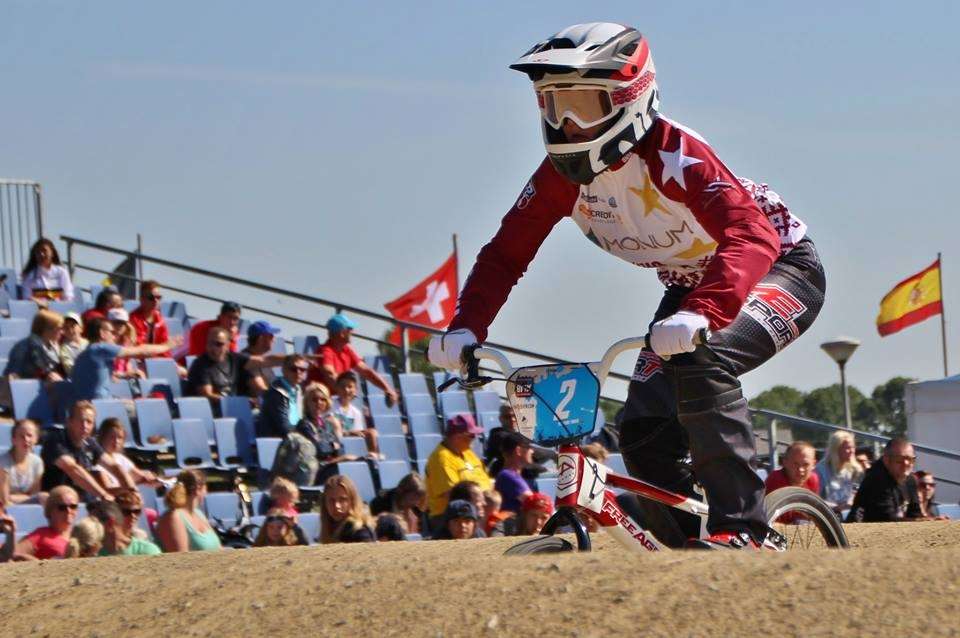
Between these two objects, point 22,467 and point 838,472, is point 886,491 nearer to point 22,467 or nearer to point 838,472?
point 838,472

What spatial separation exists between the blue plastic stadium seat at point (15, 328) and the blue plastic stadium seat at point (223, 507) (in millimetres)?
3439

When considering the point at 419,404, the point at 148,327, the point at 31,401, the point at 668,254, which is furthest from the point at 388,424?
the point at 668,254

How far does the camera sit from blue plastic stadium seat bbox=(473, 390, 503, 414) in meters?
14.9

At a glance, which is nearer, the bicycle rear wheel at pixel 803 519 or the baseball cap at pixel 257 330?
the bicycle rear wheel at pixel 803 519

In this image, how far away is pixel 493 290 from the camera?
249 inches

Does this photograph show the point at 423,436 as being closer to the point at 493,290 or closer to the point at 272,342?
the point at 272,342

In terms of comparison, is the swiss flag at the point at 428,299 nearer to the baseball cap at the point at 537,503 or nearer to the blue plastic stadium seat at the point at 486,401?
the blue plastic stadium seat at the point at 486,401

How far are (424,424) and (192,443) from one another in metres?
2.74

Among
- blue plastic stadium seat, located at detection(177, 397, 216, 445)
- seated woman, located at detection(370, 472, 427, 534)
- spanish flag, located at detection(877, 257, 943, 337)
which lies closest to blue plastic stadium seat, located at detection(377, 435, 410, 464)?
blue plastic stadium seat, located at detection(177, 397, 216, 445)

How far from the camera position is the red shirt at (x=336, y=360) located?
13672 mm

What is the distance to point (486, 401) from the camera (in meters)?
15.2

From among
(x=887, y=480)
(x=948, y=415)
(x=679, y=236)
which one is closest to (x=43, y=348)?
(x=887, y=480)

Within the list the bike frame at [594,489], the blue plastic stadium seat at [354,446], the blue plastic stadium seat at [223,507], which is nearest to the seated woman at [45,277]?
the blue plastic stadium seat at [354,446]

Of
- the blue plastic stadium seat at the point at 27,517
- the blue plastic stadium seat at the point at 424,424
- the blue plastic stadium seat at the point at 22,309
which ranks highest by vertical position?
the blue plastic stadium seat at the point at 22,309
